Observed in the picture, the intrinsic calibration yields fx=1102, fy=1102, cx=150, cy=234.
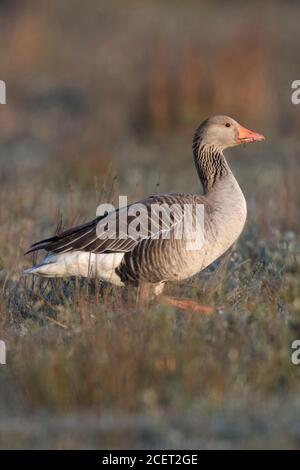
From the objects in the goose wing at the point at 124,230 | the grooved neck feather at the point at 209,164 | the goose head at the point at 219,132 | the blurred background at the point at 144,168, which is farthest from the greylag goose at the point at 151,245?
the goose head at the point at 219,132

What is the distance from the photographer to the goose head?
7.69 metres

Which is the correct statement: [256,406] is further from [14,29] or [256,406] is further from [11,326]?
[14,29]

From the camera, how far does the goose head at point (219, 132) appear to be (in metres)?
7.69

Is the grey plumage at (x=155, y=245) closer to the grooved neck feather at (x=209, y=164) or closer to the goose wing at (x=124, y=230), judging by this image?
the goose wing at (x=124, y=230)

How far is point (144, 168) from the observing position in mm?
13219

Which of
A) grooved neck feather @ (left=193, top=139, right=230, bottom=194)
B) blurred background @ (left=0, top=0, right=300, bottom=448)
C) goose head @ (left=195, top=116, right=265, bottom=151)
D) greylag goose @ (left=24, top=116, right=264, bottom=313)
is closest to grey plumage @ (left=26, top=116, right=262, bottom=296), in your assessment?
greylag goose @ (left=24, top=116, right=264, bottom=313)

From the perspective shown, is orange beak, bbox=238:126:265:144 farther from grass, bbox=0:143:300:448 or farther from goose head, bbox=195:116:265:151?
grass, bbox=0:143:300:448

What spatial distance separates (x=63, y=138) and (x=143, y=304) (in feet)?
25.2

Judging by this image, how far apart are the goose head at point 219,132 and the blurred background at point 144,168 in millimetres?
504

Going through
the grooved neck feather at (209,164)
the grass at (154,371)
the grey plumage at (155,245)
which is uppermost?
the grooved neck feather at (209,164)

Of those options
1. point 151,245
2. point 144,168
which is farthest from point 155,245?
point 144,168
